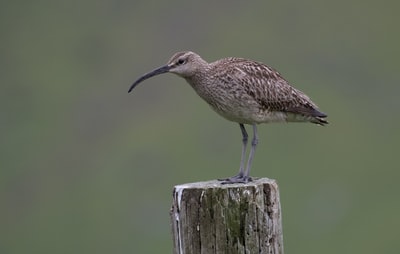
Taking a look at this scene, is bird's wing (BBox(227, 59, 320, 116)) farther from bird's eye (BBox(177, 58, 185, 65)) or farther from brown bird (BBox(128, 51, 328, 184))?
bird's eye (BBox(177, 58, 185, 65))

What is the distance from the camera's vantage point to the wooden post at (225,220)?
11336 mm

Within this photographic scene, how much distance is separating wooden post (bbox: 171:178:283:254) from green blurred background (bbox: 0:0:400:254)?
68291 millimetres

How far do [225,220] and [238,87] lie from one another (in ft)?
15.1

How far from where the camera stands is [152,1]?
5374 inches

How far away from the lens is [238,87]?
1575 centimetres

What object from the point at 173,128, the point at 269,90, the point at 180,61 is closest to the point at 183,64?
the point at 180,61

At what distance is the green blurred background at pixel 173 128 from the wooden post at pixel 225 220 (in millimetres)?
68291

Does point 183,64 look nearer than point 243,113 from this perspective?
Yes

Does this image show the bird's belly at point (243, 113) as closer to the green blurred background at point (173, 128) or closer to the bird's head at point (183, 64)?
the bird's head at point (183, 64)

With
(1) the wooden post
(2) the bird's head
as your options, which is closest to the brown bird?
(2) the bird's head

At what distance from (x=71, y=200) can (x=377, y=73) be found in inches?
1291

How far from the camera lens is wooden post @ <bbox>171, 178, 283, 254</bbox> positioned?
11336 millimetres

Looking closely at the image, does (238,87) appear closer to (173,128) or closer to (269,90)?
(269,90)

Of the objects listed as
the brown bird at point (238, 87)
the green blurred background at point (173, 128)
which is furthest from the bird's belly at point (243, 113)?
the green blurred background at point (173, 128)
